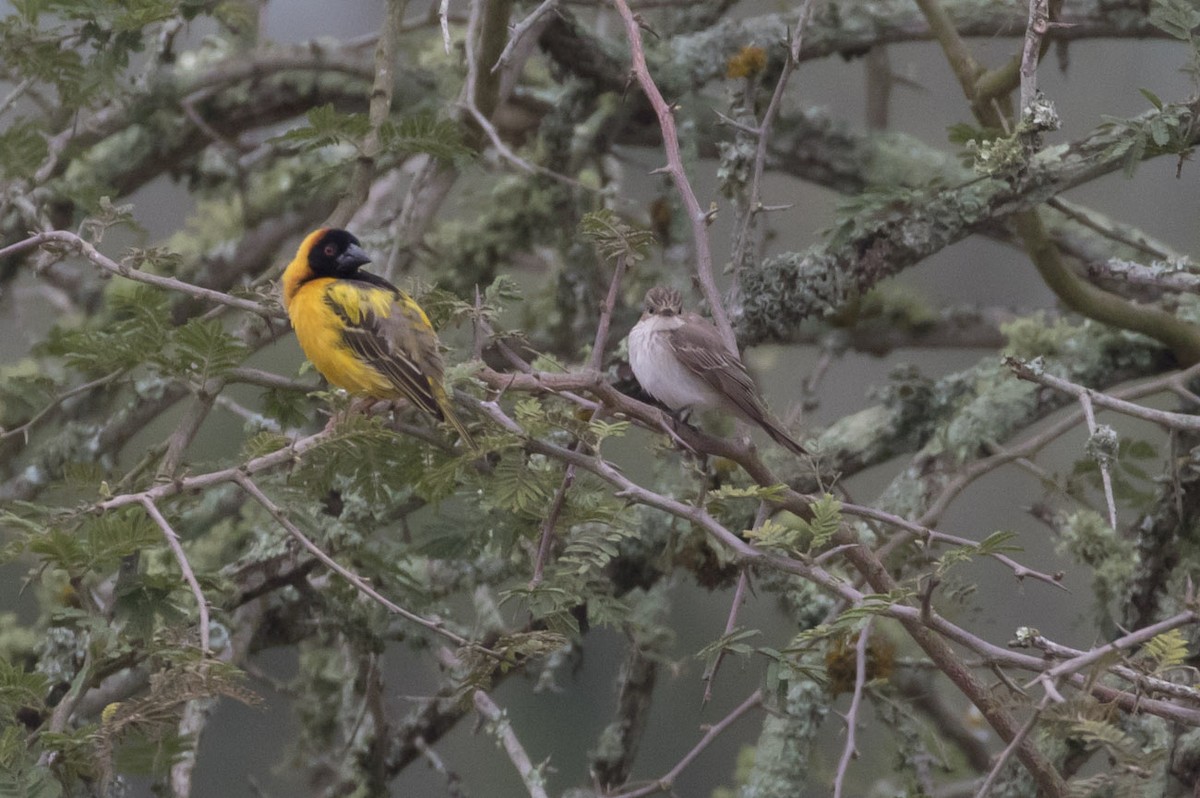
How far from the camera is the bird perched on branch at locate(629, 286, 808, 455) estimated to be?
3797mm

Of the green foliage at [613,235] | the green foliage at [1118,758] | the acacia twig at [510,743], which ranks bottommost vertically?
the acacia twig at [510,743]

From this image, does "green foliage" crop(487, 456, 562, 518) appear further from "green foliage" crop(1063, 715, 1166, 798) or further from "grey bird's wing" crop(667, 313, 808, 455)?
"green foliage" crop(1063, 715, 1166, 798)

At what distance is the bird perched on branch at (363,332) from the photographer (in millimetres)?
3455

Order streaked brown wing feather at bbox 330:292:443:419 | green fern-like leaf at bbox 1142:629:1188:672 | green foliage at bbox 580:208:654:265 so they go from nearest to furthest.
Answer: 1. green fern-like leaf at bbox 1142:629:1188:672
2. green foliage at bbox 580:208:654:265
3. streaked brown wing feather at bbox 330:292:443:419

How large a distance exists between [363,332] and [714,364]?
0.94m

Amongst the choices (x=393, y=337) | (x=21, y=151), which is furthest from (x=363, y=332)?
(x=21, y=151)

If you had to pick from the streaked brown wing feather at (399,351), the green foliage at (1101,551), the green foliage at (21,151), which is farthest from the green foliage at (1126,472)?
the green foliage at (21,151)

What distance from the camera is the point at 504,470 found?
289 cm

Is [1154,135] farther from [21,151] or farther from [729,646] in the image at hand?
[21,151]

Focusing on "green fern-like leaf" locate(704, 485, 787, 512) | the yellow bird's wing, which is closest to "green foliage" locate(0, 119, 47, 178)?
the yellow bird's wing

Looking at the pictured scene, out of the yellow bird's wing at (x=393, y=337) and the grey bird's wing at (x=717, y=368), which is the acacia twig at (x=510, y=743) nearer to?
the yellow bird's wing at (x=393, y=337)

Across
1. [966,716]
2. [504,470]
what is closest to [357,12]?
[966,716]

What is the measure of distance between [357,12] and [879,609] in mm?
7289

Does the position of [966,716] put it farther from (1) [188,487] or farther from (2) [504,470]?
(1) [188,487]
